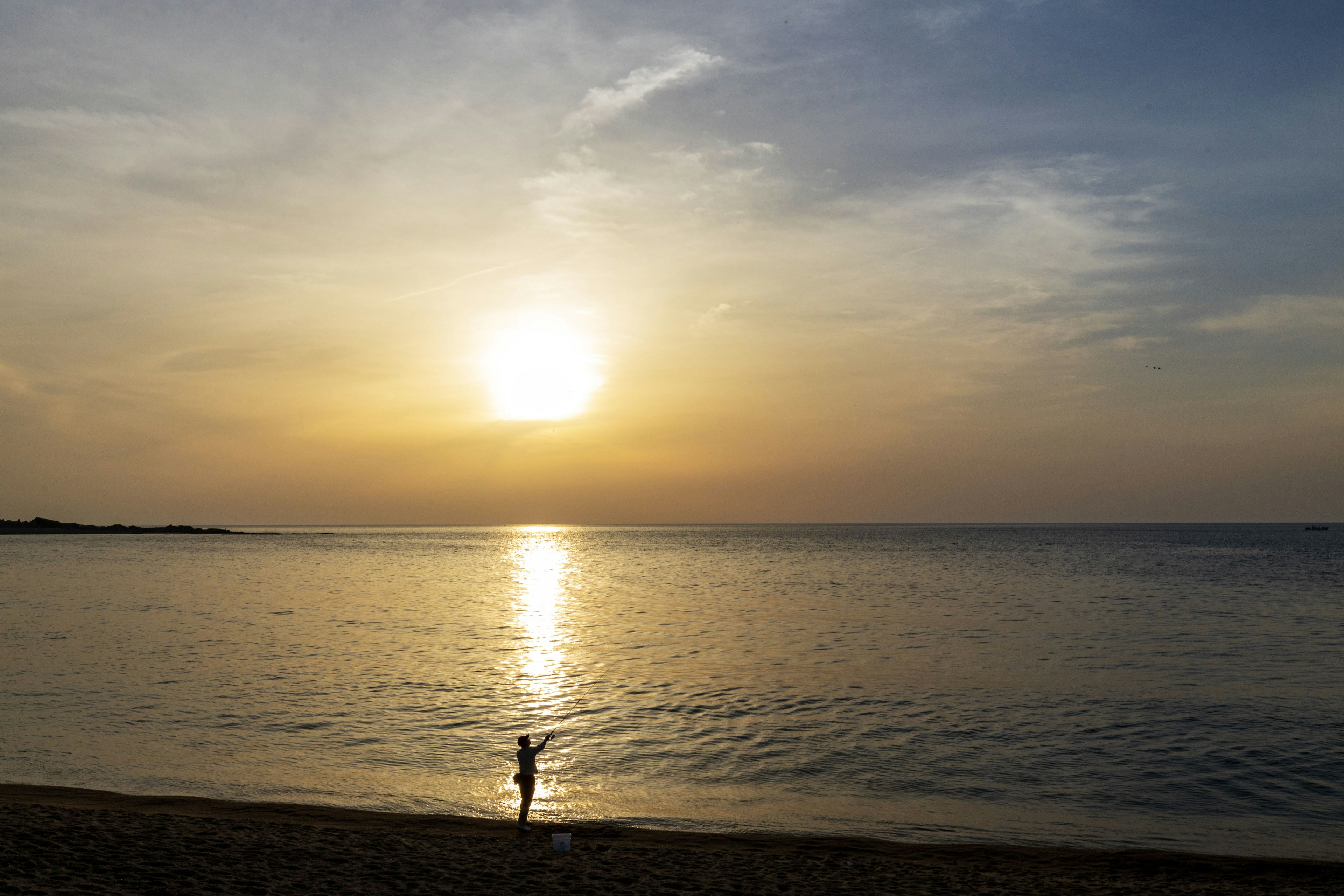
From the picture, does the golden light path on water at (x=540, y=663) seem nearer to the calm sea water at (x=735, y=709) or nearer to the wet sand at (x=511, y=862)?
the calm sea water at (x=735, y=709)

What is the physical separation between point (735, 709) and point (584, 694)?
557 cm

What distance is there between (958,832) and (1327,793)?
342 inches

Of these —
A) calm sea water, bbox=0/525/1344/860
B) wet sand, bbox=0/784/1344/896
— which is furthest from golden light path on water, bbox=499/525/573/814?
wet sand, bbox=0/784/1344/896

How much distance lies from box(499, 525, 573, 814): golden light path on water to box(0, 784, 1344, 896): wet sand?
8.01ft

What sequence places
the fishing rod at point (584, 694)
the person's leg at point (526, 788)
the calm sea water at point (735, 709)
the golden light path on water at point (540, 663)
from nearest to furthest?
the person's leg at point (526, 788)
the calm sea water at point (735, 709)
the golden light path on water at point (540, 663)
the fishing rod at point (584, 694)

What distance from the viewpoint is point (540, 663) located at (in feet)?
115

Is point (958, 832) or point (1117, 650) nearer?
point (958, 832)

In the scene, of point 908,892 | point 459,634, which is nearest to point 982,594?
point 459,634

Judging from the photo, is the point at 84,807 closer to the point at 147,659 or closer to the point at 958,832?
the point at 958,832

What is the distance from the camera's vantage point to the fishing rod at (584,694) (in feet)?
80.7

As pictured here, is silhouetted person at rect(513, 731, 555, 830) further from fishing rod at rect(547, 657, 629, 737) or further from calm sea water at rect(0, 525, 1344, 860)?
fishing rod at rect(547, 657, 629, 737)

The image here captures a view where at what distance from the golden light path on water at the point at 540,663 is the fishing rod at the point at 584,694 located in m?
0.34

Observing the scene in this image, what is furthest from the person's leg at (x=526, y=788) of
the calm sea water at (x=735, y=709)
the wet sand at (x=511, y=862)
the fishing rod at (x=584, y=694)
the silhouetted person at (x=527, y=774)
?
the fishing rod at (x=584, y=694)

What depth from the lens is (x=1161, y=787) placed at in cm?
1856
